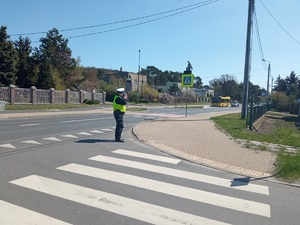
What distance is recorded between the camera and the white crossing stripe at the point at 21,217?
13.0ft

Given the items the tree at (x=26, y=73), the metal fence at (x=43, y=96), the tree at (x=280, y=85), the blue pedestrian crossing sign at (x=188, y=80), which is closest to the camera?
the blue pedestrian crossing sign at (x=188, y=80)

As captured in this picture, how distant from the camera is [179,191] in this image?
5.48 metres

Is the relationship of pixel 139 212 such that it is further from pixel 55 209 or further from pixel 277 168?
pixel 277 168

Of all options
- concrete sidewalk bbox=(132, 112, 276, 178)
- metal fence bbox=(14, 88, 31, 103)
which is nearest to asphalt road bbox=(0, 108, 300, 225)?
concrete sidewalk bbox=(132, 112, 276, 178)

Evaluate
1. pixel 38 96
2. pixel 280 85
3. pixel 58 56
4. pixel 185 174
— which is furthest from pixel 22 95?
pixel 280 85

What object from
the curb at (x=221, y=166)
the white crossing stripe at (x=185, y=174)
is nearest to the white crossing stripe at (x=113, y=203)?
the white crossing stripe at (x=185, y=174)

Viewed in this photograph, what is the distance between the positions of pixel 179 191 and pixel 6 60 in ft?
138

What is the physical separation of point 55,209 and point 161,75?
149420mm

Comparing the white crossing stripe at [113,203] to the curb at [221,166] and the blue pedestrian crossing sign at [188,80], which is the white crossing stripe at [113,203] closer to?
the curb at [221,166]

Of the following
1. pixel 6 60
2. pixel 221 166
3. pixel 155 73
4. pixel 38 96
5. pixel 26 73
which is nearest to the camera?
pixel 221 166

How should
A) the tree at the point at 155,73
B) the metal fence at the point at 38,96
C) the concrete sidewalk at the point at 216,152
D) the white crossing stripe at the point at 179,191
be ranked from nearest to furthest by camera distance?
the white crossing stripe at the point at 179,191 → the concrete sidewalk at the point at 216,152 → the metal fence at the point at 38,96 → the tree at the point at 155,73

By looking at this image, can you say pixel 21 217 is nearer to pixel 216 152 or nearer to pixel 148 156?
pixel 148 156

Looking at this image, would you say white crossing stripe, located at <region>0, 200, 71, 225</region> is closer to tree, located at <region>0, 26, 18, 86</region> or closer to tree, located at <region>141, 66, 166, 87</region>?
tree, located at <region>0, 26, 18, 86</region>

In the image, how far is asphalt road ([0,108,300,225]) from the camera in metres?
4.30
